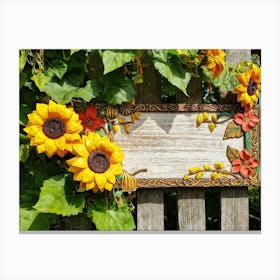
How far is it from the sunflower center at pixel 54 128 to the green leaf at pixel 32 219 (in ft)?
0.79

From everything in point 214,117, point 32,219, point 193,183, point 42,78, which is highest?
point 42,78

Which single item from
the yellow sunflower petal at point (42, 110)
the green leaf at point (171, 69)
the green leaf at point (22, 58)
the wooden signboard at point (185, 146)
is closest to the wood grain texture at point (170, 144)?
the wooden signboard at point (185, 146)

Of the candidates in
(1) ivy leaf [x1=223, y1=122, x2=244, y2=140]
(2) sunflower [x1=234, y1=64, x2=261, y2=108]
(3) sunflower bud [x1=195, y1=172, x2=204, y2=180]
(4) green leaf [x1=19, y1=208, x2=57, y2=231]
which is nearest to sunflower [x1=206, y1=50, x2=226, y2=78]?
(2) sunflower [x1=234, y1=64, x2=261, y2=108]

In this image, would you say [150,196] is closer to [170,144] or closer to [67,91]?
[170,144]

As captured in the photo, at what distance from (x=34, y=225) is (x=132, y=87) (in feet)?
1.66

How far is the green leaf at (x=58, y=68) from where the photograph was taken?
55.1 inches

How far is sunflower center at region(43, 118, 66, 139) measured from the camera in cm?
133

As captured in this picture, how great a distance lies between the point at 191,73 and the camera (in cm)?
145

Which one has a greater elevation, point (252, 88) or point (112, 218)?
point (252, 88)

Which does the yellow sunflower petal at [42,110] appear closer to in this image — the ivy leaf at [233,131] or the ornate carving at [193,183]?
the ornate carving at [193,183]

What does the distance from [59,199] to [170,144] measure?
14.8 inches

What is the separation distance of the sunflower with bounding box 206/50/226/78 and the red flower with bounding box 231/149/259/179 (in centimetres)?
27

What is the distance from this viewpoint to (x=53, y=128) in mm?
1330


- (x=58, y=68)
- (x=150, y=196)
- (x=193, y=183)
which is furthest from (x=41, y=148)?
(x=193, y=183)
